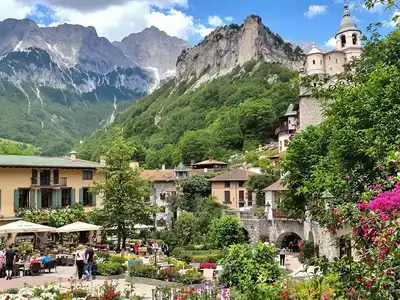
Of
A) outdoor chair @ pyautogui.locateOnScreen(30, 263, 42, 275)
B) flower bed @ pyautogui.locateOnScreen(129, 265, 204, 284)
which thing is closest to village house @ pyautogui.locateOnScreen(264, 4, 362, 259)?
flower bed @ pyautogui.locateOnScreen(129, 265, 204, 284)

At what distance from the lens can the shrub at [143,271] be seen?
61.1 ft

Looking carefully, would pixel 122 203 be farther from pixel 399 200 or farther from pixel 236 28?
pixel 236 28

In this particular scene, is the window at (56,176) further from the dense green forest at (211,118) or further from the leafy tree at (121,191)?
the dense green forest at (211,118)

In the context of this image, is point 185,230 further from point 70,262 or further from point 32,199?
point 70,262

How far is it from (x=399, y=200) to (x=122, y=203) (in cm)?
2378

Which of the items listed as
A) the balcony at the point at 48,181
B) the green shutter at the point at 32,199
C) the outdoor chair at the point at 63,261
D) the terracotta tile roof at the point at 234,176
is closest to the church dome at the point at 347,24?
the terracotta tile roof at the point at 234,176

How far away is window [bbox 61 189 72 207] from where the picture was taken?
38041 mm

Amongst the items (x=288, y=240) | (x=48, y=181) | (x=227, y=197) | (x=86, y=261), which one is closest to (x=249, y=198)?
(x=227, y=197)

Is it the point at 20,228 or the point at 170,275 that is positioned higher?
the point at 20,228

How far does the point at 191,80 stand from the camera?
19062 centimetres

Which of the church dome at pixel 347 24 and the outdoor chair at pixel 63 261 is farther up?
the church dome at pixel 347 24

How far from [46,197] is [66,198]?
181cm

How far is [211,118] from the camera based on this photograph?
12950 cm

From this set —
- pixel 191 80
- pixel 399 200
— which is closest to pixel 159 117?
pixel 191 80
